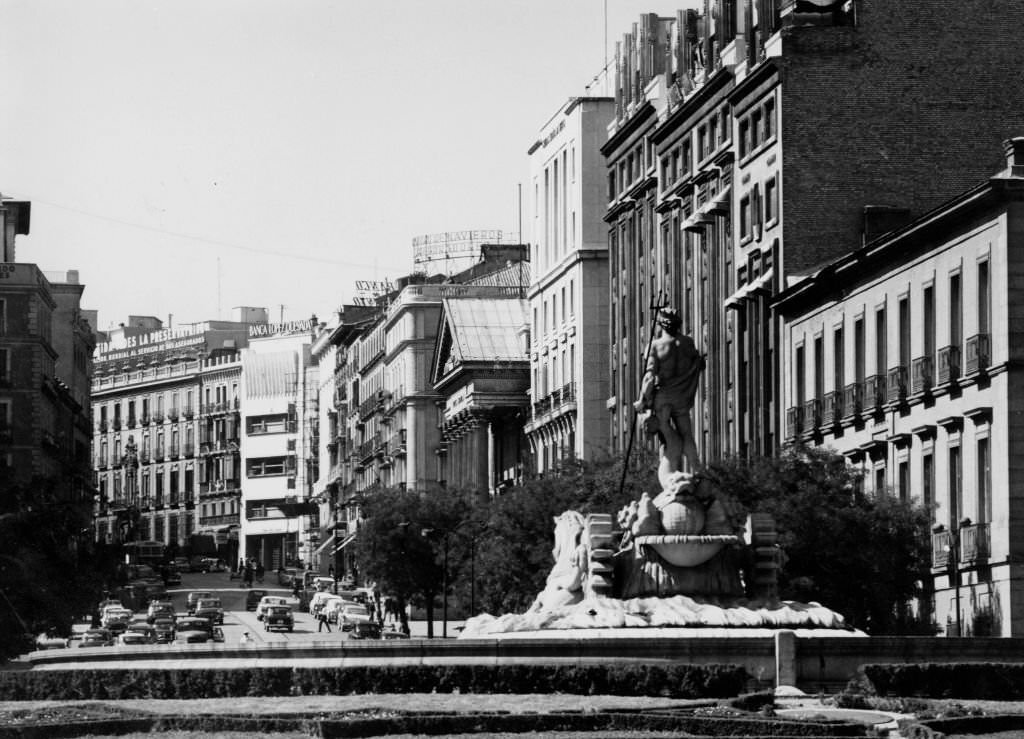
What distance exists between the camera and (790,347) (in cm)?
10488

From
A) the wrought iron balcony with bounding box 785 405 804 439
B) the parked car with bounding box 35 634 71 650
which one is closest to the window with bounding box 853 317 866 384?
the wrought iron balcony with bounding box 785 405 804 439

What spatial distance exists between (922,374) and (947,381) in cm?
272

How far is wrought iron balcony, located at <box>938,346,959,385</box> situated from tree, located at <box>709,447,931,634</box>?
367 cm

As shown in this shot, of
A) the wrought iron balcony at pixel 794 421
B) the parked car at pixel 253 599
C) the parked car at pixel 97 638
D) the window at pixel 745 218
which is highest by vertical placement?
the window at pixel 745 218

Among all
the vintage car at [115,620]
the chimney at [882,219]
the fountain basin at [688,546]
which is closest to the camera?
the fountain basin at [688,546]

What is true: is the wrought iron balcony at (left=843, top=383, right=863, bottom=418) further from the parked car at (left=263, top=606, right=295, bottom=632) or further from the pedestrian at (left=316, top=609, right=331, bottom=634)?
the pedestrian at (left=316, top=609, right=331, bottom=634)

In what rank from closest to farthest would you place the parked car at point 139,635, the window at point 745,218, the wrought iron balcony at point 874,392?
the wrought iron balcony at point 874,392
the window at point 745,218
the parked car at point 139,635

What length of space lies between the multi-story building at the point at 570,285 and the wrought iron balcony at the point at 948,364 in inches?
1977

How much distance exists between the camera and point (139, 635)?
396 feet

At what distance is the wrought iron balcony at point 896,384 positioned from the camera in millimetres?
91250

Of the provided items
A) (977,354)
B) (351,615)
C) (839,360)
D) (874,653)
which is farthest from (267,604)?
(874,653)

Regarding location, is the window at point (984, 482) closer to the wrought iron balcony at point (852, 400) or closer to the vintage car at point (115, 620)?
the wrought iron balcony at point (852, 400)

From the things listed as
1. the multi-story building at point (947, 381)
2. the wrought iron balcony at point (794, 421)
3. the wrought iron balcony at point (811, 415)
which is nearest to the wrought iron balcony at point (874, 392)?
the multi-story building at point (947, 381)

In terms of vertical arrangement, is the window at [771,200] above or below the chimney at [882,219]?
above
